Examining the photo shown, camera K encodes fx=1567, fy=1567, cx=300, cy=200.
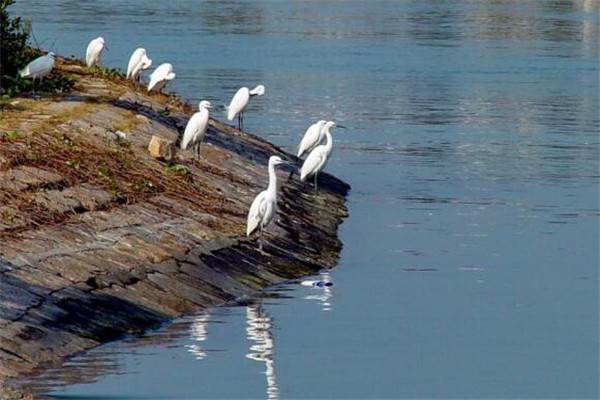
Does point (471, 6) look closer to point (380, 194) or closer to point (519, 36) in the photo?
point (519, 36)

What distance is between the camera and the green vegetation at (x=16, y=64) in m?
21.4

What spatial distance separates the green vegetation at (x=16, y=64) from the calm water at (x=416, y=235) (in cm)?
465

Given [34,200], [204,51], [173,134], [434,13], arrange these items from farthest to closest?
1. [434,13]
2. [204,51]
3. [173,134]
4. [34,200]

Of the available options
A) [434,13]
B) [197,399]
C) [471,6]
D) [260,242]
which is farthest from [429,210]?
[471,6]

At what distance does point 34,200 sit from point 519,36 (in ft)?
183

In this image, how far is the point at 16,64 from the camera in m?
22.3

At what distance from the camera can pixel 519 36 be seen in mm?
69625

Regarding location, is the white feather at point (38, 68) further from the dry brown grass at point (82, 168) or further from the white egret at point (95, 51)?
the white egret at point (95, 51)

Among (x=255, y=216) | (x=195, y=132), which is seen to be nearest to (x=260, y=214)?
(x=255, y=216)

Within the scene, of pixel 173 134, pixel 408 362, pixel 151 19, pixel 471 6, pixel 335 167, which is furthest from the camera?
pixel 471 6

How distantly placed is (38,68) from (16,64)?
38.1 inches

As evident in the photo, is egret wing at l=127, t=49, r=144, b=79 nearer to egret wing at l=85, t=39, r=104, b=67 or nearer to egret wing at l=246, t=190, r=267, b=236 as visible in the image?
egret wing at l=85, t=39, r=104, b=67

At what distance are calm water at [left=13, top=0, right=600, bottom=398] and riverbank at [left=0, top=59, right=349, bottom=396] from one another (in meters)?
0.38

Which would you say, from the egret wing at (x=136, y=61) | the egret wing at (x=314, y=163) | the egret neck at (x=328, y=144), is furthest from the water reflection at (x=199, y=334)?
the egret wing at (x=136, y=61)
